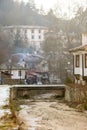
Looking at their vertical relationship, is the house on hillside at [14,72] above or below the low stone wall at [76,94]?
above

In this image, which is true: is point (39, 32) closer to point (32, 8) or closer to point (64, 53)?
point (32, 8)

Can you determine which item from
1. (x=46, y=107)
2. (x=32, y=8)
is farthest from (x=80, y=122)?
(x=32, y=8)

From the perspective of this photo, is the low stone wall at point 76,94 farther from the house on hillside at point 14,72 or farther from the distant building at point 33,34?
the distant building at point 33,34

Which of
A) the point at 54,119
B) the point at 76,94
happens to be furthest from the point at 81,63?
the point at 54,119

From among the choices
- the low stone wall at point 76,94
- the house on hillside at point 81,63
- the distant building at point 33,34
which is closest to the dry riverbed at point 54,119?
the low stone wall at point 76,94

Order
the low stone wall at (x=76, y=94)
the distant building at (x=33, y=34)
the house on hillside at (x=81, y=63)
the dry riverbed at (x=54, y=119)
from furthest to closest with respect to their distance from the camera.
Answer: the distant building at (x=33, y=34)
the house on hillside at (x=81, y=63)
the low stone wall at (x=76, y=94)
the dry riverbed at (x=54, y=119)

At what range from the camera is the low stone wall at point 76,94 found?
117 feet

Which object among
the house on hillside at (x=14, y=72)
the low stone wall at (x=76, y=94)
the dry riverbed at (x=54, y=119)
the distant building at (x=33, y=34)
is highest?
the distant building at (x=33, y=34)

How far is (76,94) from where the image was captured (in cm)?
3769

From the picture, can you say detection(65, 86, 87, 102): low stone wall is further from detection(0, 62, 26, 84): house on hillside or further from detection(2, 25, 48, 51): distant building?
detection(2, 25, 48, 51): distant building

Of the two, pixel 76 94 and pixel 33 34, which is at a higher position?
pixel 33 34

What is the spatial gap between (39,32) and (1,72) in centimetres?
4698

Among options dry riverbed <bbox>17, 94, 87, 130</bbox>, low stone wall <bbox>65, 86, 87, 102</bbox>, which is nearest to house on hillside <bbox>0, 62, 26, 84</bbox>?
low stone wall <bbox>65, 86, 87, 102</bbox>

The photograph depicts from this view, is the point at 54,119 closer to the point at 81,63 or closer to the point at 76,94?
the point at 76,94
